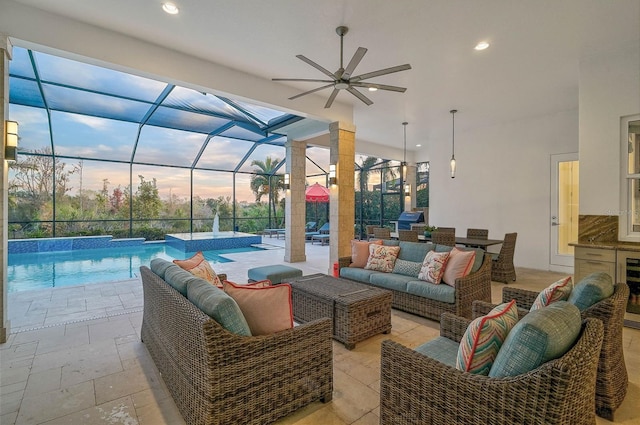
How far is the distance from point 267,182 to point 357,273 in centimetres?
1080

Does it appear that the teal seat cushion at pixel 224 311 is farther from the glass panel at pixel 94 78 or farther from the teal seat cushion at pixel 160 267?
the glass panel at pixel 94 78

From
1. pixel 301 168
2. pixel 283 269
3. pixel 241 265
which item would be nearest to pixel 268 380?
pixel 283 269

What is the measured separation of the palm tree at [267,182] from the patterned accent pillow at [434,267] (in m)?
10.6

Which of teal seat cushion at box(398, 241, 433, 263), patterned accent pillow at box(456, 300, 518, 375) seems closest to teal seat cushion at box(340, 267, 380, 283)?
teal seat cushion at box(398, 241, 433, 263)

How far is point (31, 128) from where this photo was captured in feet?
29.1

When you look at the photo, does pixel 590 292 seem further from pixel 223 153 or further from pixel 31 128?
pixel 31 128

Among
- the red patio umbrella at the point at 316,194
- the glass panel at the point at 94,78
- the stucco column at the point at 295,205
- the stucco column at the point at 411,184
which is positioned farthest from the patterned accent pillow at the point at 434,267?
the red patio umbrella at the point at 316,194

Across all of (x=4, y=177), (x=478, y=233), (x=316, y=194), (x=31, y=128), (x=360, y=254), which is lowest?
(x=360, y=254)

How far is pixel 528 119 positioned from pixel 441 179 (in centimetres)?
247

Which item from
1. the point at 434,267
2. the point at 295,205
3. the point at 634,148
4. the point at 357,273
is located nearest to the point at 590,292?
the point at 434,267

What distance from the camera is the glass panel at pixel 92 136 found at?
347 inches

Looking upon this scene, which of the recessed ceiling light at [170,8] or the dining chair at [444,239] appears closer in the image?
the recessed ceiling light at [170,8]

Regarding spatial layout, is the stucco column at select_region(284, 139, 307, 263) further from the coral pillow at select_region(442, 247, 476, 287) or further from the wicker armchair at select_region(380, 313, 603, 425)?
the wicker armchair at select_region(380, 313, 603, 425)

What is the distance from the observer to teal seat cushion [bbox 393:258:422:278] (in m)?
4.10
